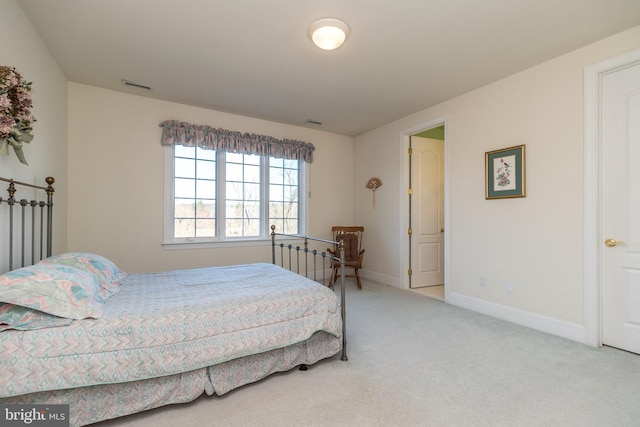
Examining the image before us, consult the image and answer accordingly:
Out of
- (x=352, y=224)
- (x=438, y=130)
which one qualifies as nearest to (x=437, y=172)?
(x=438, y=130)

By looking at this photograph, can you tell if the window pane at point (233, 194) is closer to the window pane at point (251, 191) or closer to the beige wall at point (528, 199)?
the window pane at point (251, 191)

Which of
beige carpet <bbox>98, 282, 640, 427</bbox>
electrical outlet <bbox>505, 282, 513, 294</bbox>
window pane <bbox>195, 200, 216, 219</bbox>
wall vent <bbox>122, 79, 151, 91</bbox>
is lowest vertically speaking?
beige carpet <bbox>98, 282, 640, 427</bbox>

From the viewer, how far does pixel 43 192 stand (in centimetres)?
264

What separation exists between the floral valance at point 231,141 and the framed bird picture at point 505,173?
2.60 m

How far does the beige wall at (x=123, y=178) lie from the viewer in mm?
3285

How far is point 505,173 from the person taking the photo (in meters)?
3.09

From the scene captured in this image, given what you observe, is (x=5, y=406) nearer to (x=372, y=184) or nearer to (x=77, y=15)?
(x=77, y=15)

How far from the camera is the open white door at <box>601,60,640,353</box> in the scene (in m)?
2.31

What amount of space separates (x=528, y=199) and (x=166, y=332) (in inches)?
131

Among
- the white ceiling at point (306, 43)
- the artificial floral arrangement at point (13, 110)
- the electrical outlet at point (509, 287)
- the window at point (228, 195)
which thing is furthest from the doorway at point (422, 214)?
the artificial floral arrangement at point (13, 110)

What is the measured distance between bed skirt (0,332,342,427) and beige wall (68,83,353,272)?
2326mm

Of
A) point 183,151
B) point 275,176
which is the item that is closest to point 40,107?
point 183,151

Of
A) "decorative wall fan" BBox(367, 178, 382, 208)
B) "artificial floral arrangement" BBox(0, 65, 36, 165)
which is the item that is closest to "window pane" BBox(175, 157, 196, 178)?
A: "artificial floral arrangement" BBox(0, 65, 36, 165)

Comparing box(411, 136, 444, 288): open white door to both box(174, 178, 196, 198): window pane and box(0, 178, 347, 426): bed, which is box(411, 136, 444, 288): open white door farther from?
box(174, 178, 196, 198): window pane
